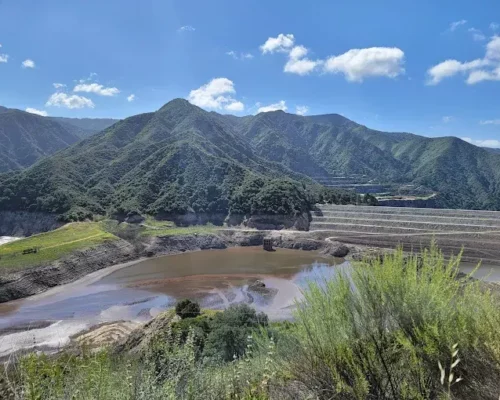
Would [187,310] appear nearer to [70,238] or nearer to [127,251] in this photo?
[127,251]

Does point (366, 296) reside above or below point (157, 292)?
above

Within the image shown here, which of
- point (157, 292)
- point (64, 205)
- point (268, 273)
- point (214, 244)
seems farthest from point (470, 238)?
point (64, 205)

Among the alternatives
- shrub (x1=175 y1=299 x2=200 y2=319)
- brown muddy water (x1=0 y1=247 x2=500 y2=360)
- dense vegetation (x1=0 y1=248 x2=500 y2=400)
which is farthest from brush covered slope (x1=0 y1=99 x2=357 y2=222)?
dense vegetation (x1=0 y1=248 x2=500 y2=400)

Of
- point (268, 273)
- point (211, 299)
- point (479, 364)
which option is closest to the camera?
point (479, 364)

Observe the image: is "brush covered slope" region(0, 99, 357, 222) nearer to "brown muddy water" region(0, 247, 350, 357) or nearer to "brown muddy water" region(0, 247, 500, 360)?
"brown muddy water" region(0, 247, 500, 360)

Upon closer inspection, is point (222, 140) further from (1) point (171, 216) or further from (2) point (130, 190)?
(1) point (171, 216)

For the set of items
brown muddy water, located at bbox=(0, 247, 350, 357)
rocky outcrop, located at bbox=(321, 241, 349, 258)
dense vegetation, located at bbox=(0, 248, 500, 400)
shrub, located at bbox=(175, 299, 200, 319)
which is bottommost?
brown muddy water, located at bbox=(0, 247, 350, 357)

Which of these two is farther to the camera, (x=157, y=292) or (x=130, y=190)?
(x=130, y=190)

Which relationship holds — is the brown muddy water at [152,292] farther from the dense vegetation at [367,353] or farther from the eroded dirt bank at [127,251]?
the dense vegetation at [367,353]
